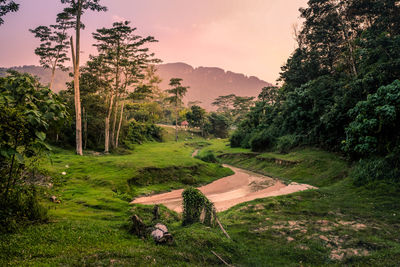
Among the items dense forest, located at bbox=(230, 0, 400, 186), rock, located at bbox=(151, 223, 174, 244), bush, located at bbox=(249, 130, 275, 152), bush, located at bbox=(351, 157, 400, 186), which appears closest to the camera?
rock, located at bbox=(151, 223, 174, 244)

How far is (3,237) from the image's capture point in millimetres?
4082

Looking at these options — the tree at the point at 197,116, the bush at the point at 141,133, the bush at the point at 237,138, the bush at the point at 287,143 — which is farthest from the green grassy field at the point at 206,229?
the tree at the point at 197,116

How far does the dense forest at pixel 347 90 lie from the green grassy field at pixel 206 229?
9.83ft

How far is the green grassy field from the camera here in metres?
4.54

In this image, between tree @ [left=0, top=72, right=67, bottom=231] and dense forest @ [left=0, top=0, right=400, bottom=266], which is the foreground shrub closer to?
dense forest @ [left=0, top=0, right=400, bottom=266]

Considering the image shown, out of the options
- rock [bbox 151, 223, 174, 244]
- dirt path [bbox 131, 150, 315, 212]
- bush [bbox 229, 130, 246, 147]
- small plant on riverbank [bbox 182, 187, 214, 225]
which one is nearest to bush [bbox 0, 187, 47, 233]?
rock [bbox 151, 223, 174, 244]

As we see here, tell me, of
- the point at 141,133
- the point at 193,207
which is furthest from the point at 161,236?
the point at 141,133

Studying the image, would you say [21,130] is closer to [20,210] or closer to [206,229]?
[20,210]

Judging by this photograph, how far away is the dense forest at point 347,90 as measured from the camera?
1415 cm

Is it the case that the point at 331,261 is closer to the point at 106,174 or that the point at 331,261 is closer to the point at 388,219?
the point at 388,219

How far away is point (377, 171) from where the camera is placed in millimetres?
14148

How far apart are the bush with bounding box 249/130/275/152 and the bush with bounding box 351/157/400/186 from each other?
2013cm

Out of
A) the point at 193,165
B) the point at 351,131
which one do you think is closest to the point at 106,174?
the point at 193,165

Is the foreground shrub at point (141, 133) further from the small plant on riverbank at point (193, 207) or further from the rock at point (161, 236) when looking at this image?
the rock at point (161, 236)
